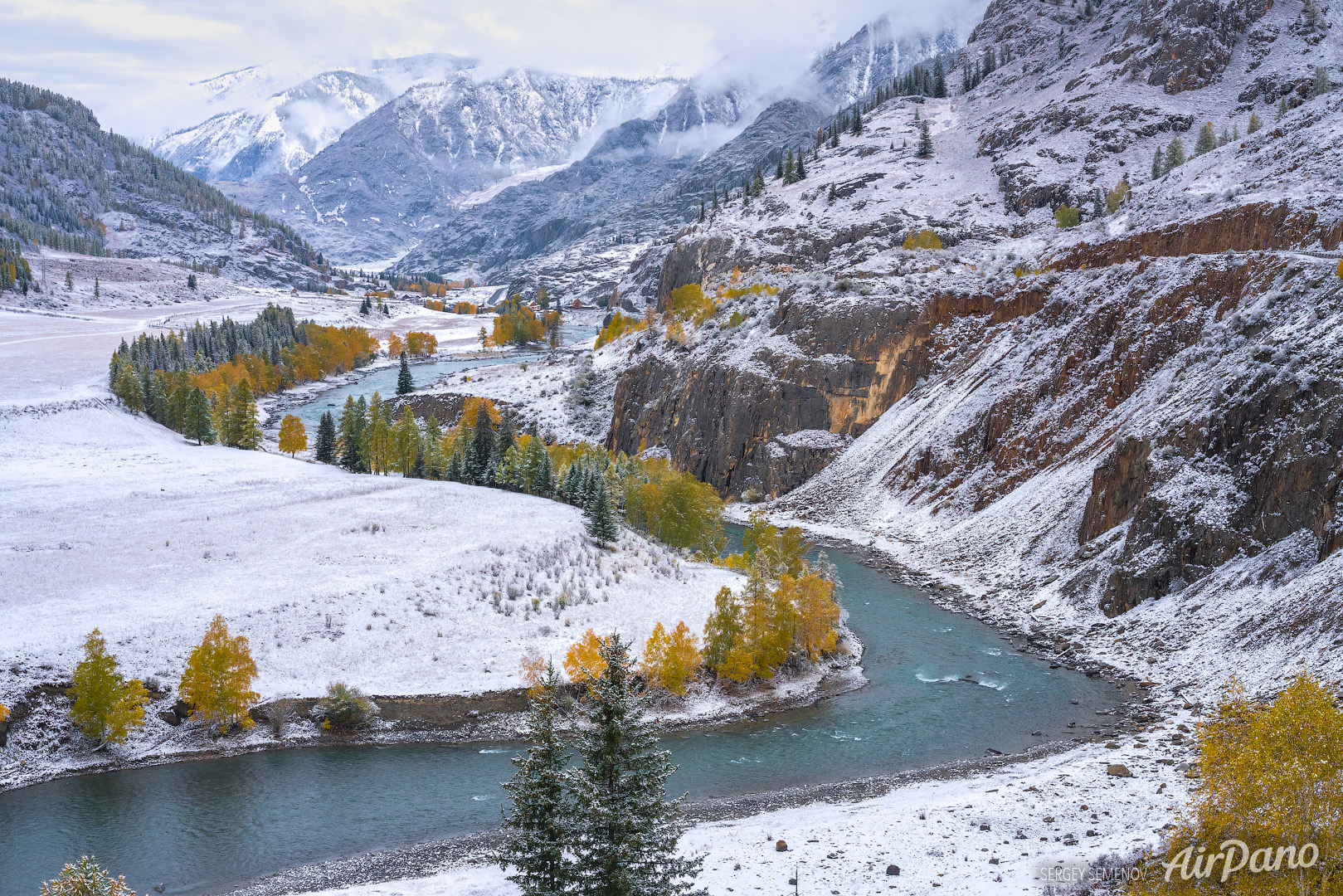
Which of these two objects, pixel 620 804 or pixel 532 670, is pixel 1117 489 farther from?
pixel 620 804

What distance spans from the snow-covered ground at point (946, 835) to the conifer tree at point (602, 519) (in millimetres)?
33871

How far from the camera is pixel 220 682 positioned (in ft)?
144

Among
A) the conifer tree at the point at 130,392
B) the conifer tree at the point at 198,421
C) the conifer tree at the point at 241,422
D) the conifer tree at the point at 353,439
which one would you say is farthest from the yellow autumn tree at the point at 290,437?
the conifer tree at the point at 130,392

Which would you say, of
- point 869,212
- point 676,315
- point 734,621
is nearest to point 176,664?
point 734,621

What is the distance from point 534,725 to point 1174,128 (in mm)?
146573

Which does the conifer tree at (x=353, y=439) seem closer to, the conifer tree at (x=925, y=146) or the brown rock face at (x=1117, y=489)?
the brown rock face at (x=1117, y=489)

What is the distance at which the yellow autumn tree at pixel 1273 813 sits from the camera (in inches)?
613

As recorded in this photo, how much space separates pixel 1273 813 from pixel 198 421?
11035 cm

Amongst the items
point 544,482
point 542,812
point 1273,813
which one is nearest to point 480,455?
point 544,482

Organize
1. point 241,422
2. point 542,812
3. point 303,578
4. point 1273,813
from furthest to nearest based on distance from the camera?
point 241,422
point 303,578
point 542,812
point 1273,813

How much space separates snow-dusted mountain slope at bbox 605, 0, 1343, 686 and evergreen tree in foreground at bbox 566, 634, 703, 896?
32625 mm

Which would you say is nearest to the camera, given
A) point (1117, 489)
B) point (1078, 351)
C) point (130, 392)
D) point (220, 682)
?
point (220, 682)

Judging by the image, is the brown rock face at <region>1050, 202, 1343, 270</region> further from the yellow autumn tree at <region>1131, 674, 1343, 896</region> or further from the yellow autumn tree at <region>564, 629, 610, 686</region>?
the yellow autumn tree at <region>1131, 674, 1343, 896</region>

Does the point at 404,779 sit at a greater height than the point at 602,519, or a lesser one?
lesser
